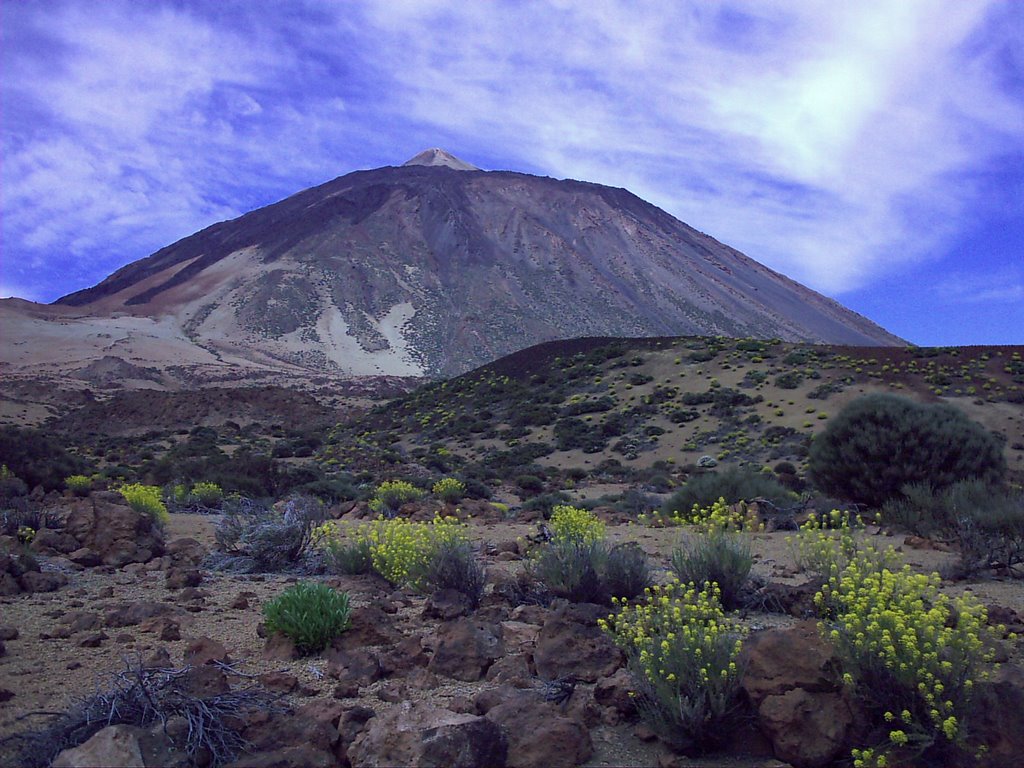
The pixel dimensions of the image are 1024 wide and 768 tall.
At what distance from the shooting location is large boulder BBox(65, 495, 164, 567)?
8.56 meters

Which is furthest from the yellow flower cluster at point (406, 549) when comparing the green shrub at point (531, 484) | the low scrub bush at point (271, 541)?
the green shrub at point (531, 484)

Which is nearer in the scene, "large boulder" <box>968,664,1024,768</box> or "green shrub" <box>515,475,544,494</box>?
"large boulder" <box>968,664,1024,768</box>

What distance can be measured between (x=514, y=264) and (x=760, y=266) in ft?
216

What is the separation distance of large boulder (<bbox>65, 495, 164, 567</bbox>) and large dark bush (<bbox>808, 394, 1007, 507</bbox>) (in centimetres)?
1061

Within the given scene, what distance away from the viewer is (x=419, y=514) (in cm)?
1302

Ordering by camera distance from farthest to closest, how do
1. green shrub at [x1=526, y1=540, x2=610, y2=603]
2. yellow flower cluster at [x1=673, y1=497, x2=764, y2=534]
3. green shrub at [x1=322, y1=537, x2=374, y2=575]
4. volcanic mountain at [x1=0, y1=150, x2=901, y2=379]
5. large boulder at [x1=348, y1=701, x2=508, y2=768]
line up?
volcanic mountain at [x1=0, y1=150, x2=901, y2=379]
yellow flower cluster at [x1=673, y1=497, x2=764, y2=534]
green shrub at [x1=322, y1=537, x2=374, y2=575]
green shrub at [x1=526, y1=540, x2=610, y2=603]
large boulder at [x1=348, y1=701, x2=508, y2=768]

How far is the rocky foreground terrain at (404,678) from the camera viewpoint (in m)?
3.38

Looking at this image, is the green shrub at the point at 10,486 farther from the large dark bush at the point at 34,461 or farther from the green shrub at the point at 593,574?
the green shrub at the point at 593,574

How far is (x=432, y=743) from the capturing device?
3.28 m

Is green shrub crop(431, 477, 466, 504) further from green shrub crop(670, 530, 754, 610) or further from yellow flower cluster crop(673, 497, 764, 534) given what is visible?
green shrub crop(670, 530, 754, 610)

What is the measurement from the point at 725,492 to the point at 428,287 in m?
102

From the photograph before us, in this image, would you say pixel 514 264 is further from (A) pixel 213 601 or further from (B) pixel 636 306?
(A) pixel 213 601

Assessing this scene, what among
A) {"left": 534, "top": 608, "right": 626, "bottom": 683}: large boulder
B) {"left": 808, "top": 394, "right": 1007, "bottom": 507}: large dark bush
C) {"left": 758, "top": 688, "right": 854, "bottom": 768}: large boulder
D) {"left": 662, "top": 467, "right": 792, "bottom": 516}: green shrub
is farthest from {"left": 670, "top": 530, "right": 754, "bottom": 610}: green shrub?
{"left": 808, "top": 394, "right": 1007, "bottom": 507}: large dark bush

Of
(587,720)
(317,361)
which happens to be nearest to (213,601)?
(587,720)
